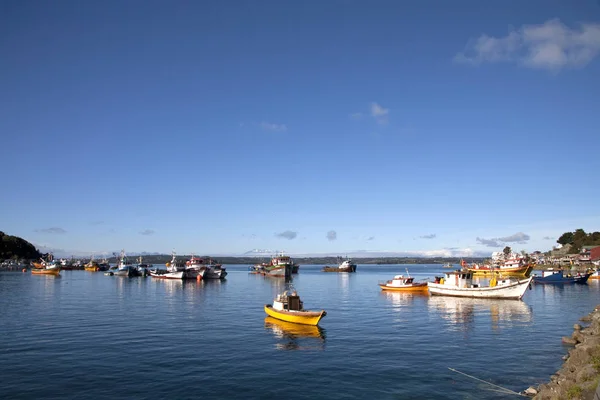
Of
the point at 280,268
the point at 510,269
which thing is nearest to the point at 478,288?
the point at 510,269

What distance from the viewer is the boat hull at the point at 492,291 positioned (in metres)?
65.8

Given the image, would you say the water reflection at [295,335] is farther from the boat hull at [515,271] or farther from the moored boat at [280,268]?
the moored boat at [280,268]

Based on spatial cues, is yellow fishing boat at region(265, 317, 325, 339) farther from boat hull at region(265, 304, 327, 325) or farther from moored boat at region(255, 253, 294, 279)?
moored boat at region(255, 253, 294, 279)

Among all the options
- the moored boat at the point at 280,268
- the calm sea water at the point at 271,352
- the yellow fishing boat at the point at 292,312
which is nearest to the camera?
the calm sea water at the point at 271,352

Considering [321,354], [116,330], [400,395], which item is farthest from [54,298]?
[400,395]

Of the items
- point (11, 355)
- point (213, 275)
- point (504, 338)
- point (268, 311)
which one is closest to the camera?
point (11, 355)

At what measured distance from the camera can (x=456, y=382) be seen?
24609 mm

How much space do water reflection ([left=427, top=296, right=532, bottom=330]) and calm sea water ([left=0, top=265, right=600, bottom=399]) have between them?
257mm

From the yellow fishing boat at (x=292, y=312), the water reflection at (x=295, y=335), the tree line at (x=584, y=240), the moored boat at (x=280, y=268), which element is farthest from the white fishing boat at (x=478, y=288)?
the tree line at (x=584, y=240)

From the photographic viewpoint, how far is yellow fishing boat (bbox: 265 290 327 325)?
136 feet

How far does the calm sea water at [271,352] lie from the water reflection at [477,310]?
26cm

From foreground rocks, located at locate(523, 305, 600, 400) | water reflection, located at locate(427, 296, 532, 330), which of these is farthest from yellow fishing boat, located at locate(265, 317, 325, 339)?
foreground rocks, located at locate(523, 305, 600, 400)

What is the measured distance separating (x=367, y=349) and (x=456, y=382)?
368 inches

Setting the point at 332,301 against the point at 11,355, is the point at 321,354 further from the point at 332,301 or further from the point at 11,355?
the point at 332,301
